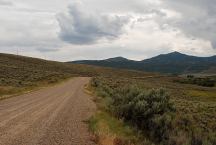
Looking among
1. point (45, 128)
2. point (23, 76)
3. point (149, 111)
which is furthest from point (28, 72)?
point (45, 128)

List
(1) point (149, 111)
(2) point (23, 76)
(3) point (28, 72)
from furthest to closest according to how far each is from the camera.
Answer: (3) point (28, 72), (2) point (23, 76), (1) point (149, 111)

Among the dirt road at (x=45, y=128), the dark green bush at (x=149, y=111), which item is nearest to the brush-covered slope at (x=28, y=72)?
the dirt road at (x=45, y=128)

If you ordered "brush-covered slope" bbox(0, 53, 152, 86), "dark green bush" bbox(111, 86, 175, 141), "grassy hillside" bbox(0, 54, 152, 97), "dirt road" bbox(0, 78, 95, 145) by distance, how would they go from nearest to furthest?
"dirt road" bbox(0, 78, 95, 145) < "dark green bush" bbox(111, 86, 175, 141) < "grassy hillside" bbox(0, 54, 152, 97) < "brush-covered slope" bbox(0, 53, 152, 86)

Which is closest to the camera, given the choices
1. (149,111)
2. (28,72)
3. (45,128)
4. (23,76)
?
(45,128)

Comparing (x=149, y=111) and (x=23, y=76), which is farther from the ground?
(x=149, y=111)

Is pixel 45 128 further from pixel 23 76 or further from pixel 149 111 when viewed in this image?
pixel 23 76

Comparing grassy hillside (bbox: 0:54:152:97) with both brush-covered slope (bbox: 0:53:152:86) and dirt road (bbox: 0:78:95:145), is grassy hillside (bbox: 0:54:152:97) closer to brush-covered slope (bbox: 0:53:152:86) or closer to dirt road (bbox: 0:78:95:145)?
brush-covered slope (bbox: 0:53:152:86)

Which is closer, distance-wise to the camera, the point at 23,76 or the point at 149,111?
the point at 149,111

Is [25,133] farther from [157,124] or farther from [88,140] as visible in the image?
[157,124]

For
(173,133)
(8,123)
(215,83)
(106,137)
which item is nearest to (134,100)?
(173,133)

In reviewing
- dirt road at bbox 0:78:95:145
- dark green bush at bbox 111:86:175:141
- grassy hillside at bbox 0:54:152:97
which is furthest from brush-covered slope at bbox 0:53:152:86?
dark green bush at bbox 111:86:175:141

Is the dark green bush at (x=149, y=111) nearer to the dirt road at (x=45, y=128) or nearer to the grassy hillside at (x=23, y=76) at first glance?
the dirt road at (x=45, y=128)

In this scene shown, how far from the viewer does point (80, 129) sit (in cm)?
1755

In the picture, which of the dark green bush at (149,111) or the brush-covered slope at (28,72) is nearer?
the dark green bush at (149,111)
